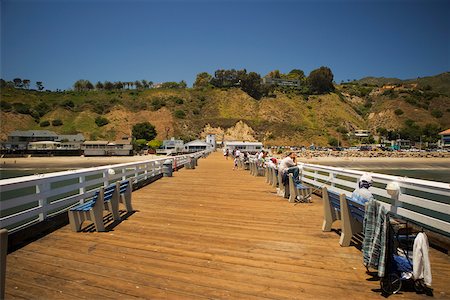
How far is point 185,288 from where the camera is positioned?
11.1 ft

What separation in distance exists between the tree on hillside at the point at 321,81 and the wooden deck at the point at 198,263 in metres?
129

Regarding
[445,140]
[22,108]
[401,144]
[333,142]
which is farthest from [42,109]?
[445,140]

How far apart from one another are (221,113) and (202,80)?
38.8m

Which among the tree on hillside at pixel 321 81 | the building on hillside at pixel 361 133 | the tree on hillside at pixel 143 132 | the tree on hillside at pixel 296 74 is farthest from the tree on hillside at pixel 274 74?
the tree on hillside at pixel 143 132

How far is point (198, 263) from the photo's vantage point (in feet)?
13.6

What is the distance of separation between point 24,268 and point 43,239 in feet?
4.47

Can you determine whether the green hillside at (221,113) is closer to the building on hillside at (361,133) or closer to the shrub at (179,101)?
the shrub at (179,101)

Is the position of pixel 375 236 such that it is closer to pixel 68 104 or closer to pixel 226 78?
pixel 68 104

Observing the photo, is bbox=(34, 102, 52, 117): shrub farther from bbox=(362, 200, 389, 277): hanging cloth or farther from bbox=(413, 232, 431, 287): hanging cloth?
bbox=(413, 232, 431, 287): hanging cloth

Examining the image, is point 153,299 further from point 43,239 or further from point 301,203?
point 301,203

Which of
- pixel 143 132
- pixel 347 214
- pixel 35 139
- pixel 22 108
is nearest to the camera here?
pixel 347 214

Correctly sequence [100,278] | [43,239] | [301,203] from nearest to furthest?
[100,278] < [43,239] < [301,203]

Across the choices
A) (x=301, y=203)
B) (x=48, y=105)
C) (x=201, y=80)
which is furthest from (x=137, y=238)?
(x=201, y=80)

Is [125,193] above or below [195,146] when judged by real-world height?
above
